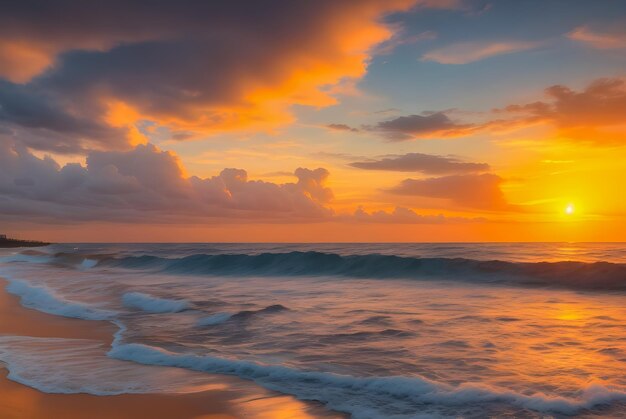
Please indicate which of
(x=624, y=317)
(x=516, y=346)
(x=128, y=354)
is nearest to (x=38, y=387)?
(x=128, y=354)

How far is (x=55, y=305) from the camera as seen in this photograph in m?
17.1

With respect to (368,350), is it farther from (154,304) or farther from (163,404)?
(154,304)

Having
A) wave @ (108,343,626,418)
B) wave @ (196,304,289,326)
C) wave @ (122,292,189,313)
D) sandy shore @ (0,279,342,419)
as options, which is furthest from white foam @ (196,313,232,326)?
sandy shore @ (0,279,342,419)

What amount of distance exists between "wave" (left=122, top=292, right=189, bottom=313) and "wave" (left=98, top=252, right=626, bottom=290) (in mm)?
16999

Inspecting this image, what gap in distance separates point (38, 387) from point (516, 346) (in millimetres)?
9058

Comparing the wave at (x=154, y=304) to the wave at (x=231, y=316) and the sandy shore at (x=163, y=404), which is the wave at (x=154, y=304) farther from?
the sandy shore at (x=163, y=404)

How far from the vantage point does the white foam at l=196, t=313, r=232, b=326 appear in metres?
13.1

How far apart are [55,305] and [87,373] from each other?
10.3m

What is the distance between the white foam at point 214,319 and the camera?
13133 mm

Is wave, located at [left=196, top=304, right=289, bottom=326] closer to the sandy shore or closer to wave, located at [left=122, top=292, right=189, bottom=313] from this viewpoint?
wave, located at [left=122, top=292, right=189, bottom=313]

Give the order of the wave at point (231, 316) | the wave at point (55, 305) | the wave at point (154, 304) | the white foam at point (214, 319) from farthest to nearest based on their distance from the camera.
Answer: the wave at point (154, 304) < the wave at point (55, 305) < the wave at point (231, 316) < the white foam at point (214, 319)

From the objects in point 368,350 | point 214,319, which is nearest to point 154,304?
point 214,319

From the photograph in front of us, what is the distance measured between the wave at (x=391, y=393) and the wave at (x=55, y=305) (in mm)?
7980

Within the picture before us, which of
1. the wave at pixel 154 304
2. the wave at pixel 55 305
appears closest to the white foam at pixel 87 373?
the wave at pixel 55 305
